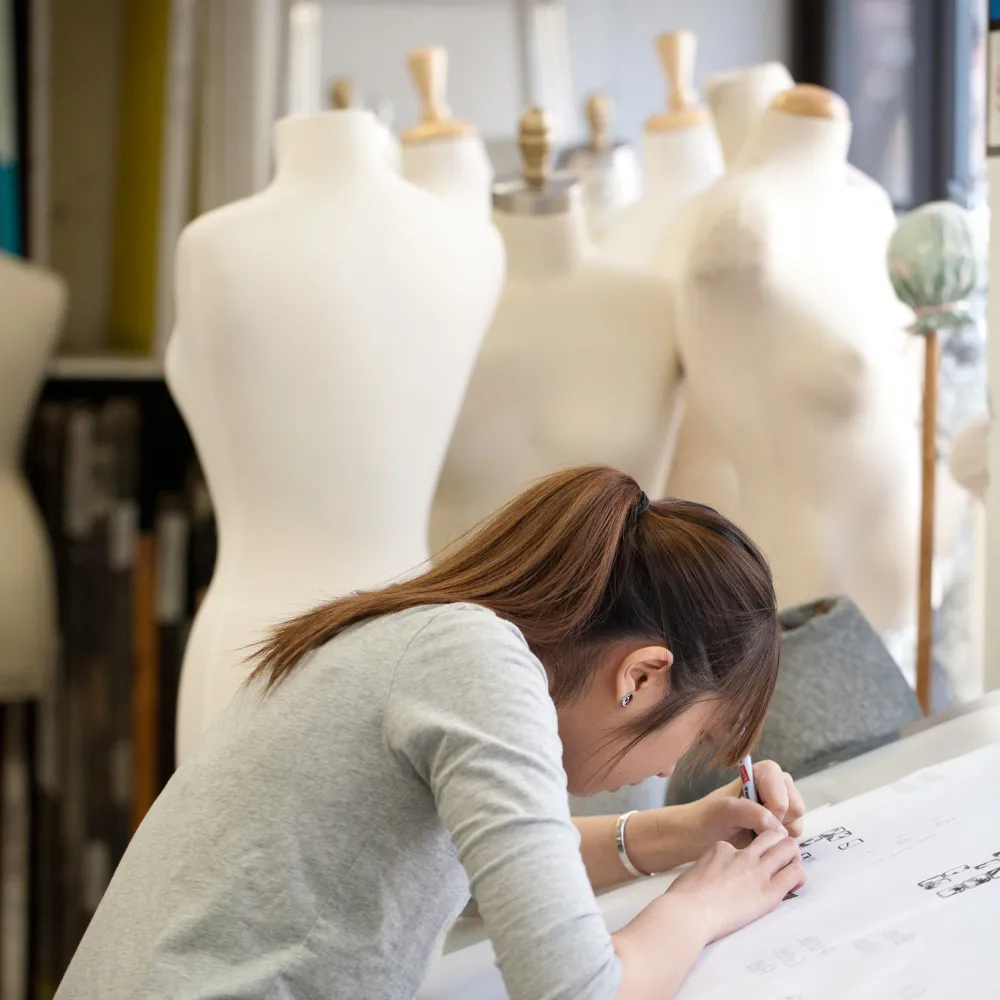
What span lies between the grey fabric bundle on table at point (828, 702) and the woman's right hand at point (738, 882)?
0.41 m

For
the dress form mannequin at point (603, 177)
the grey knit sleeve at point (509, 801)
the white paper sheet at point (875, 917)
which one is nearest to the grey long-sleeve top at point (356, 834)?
the grey knit sleeve at point (509, 801)

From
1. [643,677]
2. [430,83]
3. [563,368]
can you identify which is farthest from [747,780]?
[430,83]

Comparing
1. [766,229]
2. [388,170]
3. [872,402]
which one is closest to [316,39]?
[388,170]

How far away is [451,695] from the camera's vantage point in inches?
33.4

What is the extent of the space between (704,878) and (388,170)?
102 cm

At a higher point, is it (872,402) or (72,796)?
(872,402)

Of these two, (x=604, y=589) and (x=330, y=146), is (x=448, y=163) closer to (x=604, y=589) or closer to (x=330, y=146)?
(x=330, y=146)

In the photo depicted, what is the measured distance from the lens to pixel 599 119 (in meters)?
2.37

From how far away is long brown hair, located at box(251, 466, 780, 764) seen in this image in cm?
94

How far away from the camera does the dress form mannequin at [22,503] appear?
7.30ft

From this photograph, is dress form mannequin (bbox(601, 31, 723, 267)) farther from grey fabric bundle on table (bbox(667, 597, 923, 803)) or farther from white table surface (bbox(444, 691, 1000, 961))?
white table surface (bbox(444, 691, 1000, 961))

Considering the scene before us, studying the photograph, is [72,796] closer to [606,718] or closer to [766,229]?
[766,229]

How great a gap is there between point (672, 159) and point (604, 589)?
1385mm

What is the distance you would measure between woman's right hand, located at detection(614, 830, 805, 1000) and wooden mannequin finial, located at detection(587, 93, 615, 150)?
156cm
